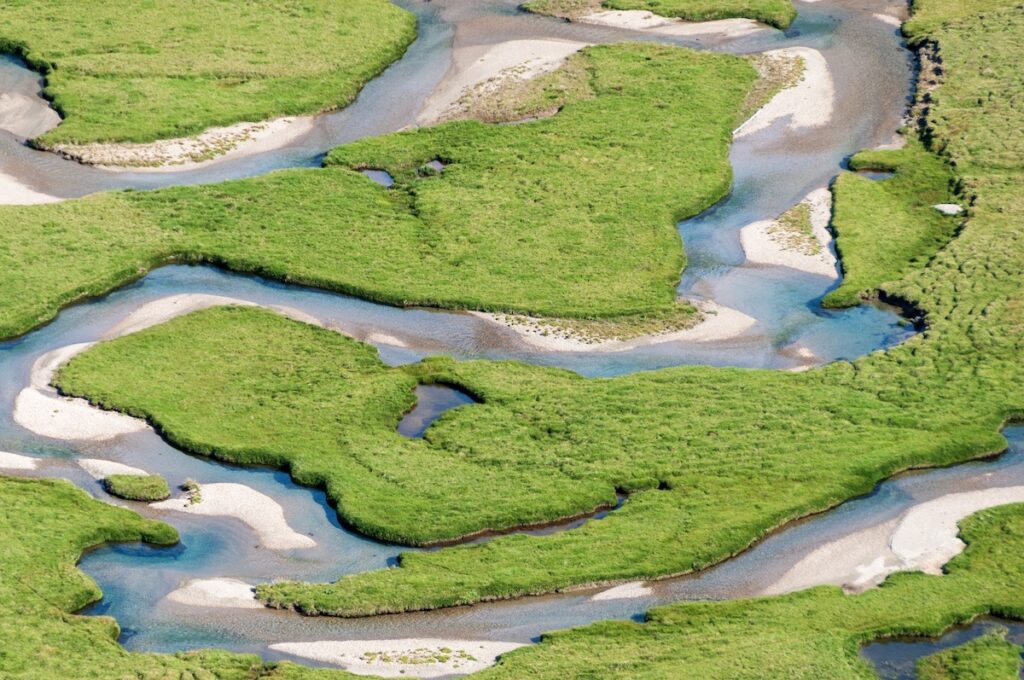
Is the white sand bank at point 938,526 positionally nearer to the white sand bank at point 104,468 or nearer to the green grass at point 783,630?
the green grass at point 783,630

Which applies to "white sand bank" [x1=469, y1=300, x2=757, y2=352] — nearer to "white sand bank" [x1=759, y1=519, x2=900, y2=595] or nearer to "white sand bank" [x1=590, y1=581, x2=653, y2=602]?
"white sand bank" [x1=759, y1=519, x2=900, y2=595]

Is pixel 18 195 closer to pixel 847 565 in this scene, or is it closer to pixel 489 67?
pixel 489 67

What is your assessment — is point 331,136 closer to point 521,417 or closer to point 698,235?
point 698,235

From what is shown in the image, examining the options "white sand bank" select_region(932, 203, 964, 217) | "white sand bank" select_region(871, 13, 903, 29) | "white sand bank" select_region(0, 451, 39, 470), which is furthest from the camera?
"white sand bank" select_region(871, 13, 903, 29)

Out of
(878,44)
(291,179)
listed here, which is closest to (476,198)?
(291,179)

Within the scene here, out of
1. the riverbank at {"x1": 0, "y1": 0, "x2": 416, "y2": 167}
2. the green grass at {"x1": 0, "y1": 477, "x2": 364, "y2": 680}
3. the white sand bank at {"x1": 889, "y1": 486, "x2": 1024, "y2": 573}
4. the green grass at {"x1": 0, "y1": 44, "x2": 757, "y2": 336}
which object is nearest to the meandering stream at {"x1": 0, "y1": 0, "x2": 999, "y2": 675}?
the white sand bank at {"x1": 889, "y1": 486, "x2": 1024, "y2": 573}

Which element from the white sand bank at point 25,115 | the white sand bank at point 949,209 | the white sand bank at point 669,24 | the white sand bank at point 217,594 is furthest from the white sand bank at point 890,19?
the white sand bank at point 217,594

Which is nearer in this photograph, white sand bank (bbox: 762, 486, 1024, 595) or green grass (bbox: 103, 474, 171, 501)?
white sand bank (bbox: 762, 486, 1024, 595)

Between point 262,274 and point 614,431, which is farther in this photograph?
point 262,274
